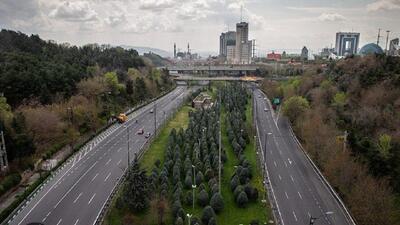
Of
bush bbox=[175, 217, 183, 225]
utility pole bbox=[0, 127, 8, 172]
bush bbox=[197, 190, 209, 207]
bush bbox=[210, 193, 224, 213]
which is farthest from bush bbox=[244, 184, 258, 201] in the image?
utility pole bbox=[0, 127, 8, 172]

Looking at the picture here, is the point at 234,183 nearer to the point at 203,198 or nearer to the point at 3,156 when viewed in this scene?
the point at 203,198

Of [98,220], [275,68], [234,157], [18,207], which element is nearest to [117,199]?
[98,220]

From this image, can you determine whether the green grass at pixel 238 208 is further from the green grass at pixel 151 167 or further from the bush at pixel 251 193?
the green grass at pixel 151 167


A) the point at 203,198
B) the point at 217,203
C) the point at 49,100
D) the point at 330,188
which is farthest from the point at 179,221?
the point at 49,100

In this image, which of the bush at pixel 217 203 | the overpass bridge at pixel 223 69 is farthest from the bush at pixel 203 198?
the overpass bridge at pixel 223 69

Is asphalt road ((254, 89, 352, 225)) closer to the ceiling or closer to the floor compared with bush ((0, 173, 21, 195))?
closer to the floor

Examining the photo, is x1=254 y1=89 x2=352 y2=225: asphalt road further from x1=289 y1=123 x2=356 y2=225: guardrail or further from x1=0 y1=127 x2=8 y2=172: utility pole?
x1=0 y1=127 x2=8 y2=172: utility pole

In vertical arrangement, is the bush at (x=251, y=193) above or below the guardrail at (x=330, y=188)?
above
